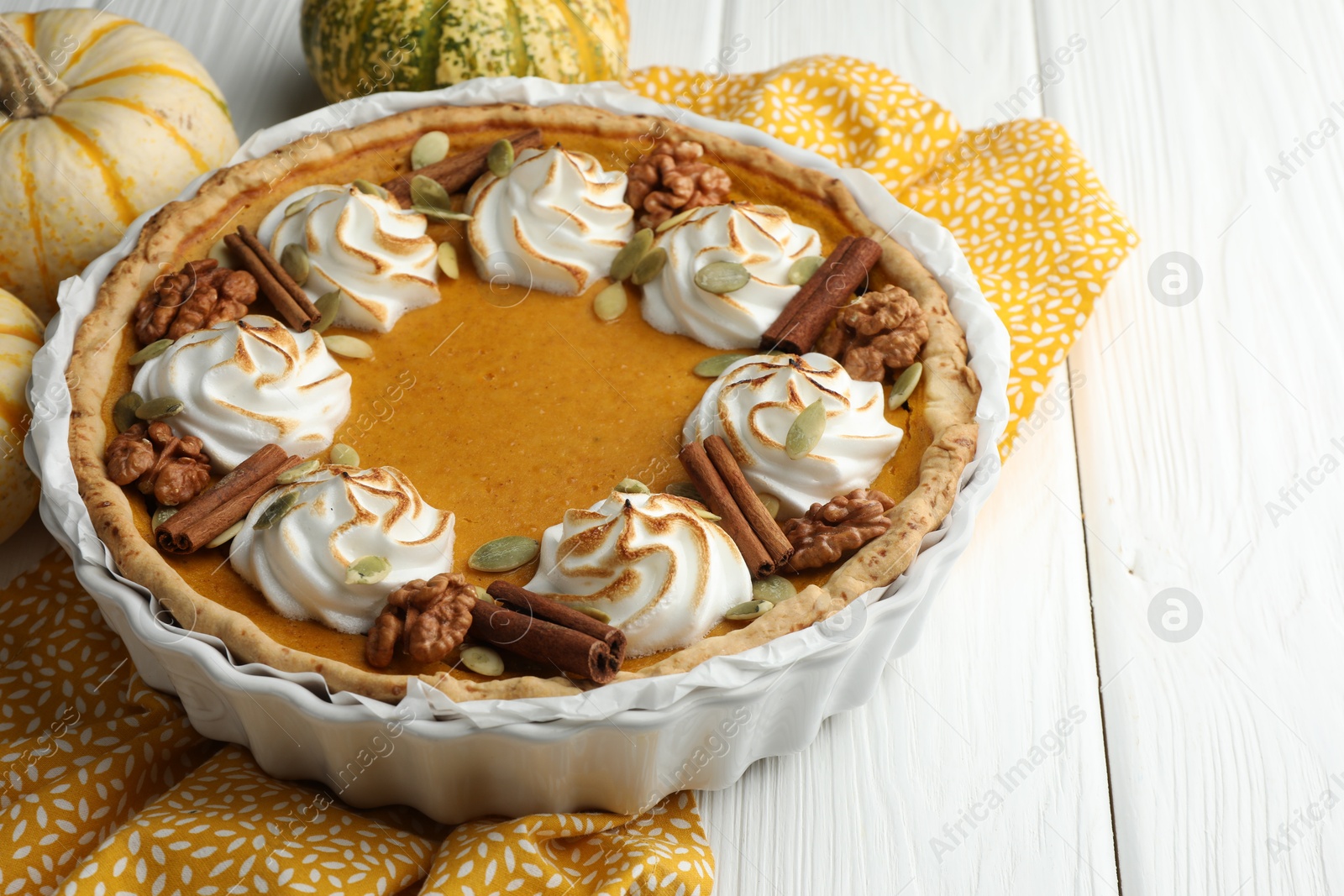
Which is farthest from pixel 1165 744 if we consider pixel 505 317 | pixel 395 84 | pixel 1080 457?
pixel 395 84

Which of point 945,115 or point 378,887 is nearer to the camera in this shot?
point 378,887

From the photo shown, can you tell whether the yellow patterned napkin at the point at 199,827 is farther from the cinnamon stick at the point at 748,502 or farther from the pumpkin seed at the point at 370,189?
the pumpkin seed at the point at 370,189

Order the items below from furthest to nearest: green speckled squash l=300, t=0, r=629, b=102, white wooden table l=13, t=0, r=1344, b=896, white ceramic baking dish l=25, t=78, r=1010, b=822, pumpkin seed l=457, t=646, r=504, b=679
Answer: green speckled squash l=300, t=0, r=629, b=102 → white wooden table l=13, t=0, r=1344, b=896 → pumpkin seed l=457, t=646, r=504, b=679 → white ceramic baking dish l=25, t=78, r=1010, b=822

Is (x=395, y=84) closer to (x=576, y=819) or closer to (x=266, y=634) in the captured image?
(x=266, y=634)

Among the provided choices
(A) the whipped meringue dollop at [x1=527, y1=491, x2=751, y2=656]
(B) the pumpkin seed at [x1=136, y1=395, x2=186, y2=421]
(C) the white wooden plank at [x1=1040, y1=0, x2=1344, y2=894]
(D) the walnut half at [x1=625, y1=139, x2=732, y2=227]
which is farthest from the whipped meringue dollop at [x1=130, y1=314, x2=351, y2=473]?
(C) the white wooden plank at [x1=1040, y1=0, x2=1344, y2=894]

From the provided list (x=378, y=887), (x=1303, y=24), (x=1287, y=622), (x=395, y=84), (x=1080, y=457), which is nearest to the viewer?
(x=378, y=887)

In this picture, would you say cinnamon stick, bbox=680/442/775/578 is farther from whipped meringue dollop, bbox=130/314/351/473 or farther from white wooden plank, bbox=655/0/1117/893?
whipped meringue dollop, bbox=130/314/351/473
